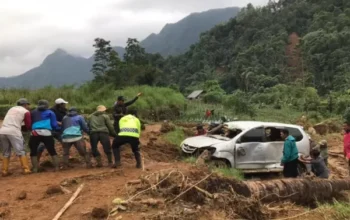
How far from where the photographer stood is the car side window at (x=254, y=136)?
10.8 meters

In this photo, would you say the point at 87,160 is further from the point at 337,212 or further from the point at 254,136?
the point at 337,212

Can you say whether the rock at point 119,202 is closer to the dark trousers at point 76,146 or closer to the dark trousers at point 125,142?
the dark trousers at point 125,142

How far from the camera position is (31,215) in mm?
6191

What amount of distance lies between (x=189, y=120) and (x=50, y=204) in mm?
15530

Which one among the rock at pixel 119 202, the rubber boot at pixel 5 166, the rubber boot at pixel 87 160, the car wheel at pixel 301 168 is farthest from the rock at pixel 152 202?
the car wheel at pixel 301 168

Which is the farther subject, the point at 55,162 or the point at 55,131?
the point at 55,131

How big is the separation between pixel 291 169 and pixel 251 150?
4.53ft

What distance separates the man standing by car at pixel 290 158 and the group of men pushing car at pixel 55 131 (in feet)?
Result: 10.8

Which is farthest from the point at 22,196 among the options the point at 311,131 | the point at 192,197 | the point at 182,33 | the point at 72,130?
the point at 182,33

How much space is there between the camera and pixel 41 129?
8.87 metres

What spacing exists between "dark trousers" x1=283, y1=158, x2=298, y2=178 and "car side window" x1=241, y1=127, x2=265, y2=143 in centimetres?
140

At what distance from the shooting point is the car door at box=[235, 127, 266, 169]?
34.9ft

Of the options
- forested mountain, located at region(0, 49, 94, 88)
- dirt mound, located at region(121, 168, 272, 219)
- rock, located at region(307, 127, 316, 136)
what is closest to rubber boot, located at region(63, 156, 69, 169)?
dirt mound, located at region(121, 168, 272, 219)

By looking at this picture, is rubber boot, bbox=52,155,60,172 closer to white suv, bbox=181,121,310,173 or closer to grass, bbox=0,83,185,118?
white suv, bbox=181,121,310,173
